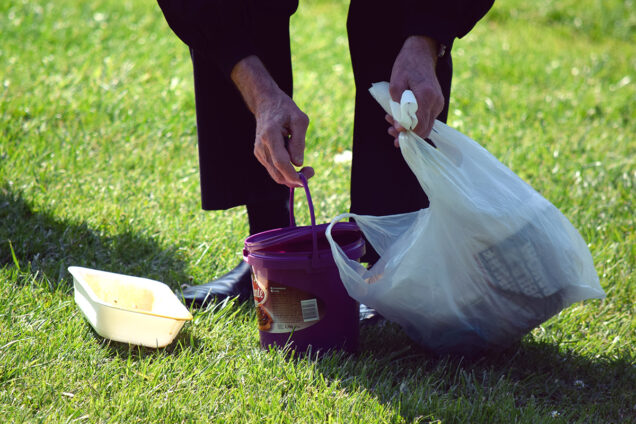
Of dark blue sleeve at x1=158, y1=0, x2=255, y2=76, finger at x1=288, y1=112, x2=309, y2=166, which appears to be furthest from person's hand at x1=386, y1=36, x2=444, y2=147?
dark blue sleeve at x1=158, y1=0, x2=255, y2=76

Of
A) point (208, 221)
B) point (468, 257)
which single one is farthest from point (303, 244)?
point (208, 221)

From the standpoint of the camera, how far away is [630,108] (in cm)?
397

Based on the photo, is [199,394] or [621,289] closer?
[199,394]

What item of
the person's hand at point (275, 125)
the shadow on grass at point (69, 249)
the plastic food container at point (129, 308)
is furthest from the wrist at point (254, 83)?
the shadow on grass at point (69, 249)

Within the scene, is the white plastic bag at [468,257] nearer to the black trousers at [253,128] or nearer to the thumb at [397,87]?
the thumb at [397,87]

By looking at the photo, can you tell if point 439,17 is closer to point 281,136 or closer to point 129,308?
point 281,136

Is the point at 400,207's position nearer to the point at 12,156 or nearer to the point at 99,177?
the point at 99,177

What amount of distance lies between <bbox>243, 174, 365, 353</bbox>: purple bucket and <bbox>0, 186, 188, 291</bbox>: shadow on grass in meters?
0.54

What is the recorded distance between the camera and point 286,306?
5.47 feet

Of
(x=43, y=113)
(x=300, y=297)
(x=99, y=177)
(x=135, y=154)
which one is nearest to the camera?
(x=300, y=297)

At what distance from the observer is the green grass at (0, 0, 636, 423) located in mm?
1540

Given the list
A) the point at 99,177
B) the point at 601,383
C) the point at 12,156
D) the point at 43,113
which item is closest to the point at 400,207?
the point at 601,383

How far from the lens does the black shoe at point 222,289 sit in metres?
1.96

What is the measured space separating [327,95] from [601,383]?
2528 millimetres
